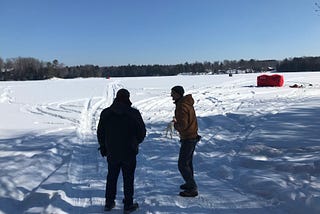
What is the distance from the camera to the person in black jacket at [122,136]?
18.9 feet

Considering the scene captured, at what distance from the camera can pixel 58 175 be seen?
8312mm

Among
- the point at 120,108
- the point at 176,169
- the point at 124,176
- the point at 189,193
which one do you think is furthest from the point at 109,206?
the point at 176,169

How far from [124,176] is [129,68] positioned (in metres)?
155

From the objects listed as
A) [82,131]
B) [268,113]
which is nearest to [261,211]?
[82,131]

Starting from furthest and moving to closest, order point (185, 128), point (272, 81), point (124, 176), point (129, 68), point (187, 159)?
point (129, 68)
point (272, 81)
point (187, 159)
point (185, 128)
point (124, 176)

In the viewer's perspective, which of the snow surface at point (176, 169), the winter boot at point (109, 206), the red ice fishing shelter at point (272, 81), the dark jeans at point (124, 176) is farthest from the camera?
the red ice fishing shelter at point (272, 81)

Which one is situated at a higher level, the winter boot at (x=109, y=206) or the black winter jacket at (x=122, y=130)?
the black winter jacket at (x=122, y=130)

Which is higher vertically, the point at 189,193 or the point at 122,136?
the point at 122,136

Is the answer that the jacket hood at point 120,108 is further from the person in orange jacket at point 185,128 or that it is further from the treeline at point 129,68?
the treeline at point 129,68

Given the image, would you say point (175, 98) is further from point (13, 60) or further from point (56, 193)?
point (13, 60)

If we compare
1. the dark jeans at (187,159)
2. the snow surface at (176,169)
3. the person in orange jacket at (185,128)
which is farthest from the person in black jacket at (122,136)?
the dark jeans at (187,159)

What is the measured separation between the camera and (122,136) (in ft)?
19.0

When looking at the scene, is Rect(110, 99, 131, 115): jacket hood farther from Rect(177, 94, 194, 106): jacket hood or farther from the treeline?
the treeline

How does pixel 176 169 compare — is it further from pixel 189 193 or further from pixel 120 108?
pixel 120 108
